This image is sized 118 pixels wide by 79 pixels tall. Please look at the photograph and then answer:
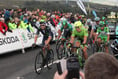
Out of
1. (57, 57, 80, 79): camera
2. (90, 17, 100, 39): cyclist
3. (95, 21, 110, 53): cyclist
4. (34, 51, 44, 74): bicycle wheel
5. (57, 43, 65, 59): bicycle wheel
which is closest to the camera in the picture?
(57, 57, 80, 79): camera

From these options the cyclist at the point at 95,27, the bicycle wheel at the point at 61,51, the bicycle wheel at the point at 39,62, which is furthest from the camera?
the cyclist at the point at 95,27

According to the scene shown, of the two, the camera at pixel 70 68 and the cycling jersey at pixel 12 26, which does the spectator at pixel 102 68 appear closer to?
the camera at pixel 70 68

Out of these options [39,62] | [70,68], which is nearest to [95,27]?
[39,62]

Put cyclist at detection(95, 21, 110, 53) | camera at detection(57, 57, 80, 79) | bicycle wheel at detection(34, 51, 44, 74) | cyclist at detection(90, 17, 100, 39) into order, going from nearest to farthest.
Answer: camera at detection(57, 57, 80, 79)
bicycle wheel at detection(34, 51, 44, 74)
cyclist at detection(95, 21, 110, 53)
cyclist at detection(90, 17, 100, 39)

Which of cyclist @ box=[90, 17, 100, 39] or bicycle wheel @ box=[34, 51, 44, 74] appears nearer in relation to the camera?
bicycle wheel @ box=[34, 51, 44, 74]

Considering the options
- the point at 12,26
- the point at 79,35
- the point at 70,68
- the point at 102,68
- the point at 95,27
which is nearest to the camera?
the point at 102,68

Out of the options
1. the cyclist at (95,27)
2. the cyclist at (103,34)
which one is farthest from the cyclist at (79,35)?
the cyclist at (95,27)

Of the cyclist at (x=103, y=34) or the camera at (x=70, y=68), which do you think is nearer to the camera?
the camera at (x=70, y=68)

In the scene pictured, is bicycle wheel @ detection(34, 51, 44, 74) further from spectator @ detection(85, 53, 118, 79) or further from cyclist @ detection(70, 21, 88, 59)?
spectator @ detection(85, 53, 118, 79)

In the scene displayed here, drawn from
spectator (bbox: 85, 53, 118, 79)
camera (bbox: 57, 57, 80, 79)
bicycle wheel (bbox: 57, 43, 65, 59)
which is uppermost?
spectator (bbox: 85, 53, 118, 79)

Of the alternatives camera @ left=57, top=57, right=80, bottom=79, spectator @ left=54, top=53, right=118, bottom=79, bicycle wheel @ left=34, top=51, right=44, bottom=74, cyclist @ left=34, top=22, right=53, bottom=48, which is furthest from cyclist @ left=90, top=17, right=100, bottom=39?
spectator @ left=54, top=53, right=118, bottom=79

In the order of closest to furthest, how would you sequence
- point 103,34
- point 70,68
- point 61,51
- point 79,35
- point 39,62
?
point 70,68 → point 39,62 → point 79,35 → point 103,34 → point 61,51

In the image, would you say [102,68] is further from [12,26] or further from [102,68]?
[12,26]

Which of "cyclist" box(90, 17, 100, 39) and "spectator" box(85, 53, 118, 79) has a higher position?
"spectator" box(85, 53, 118, 79)
